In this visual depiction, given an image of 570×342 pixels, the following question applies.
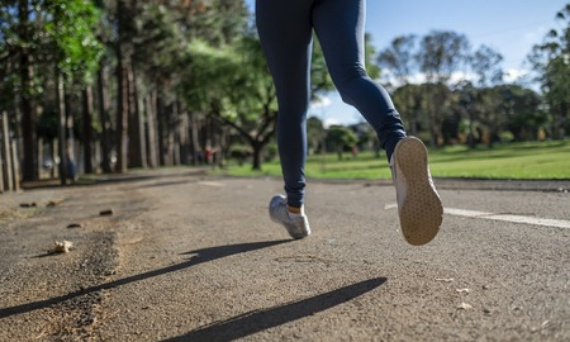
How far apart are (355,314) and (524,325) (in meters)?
0.46

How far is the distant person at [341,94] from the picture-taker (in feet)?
6.09

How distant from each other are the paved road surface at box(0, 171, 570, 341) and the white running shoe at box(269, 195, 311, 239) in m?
0.09

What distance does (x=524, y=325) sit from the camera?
1.28 m

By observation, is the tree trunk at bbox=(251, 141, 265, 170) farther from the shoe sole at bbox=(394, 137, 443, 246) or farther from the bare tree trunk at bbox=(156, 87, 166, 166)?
the shoe sole at bbox=(394, 137, 443, 246)

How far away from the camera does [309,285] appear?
1.87 meters

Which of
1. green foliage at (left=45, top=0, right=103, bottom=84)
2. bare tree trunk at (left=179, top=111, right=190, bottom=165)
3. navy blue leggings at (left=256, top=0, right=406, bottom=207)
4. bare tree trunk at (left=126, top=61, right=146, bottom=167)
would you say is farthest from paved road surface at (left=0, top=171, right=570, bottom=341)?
bare tree trunk at (left=179, top=111, right=190, bottom=165)

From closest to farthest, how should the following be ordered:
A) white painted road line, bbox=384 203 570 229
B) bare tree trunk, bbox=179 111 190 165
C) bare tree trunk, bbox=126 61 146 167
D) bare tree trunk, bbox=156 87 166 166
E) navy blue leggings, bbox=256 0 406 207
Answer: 1. navy blue leggings, bbox=256 0 406 207
2. white painted road line, bbox=384 203 570 229
3. bare tree trunk, bbox=126 61 146 167
4. bare tree trunk, bbox=156 87 166 166
5. bare tree trunk, bbox=179 111 190 165

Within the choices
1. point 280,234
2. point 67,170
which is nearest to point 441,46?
point 67,170

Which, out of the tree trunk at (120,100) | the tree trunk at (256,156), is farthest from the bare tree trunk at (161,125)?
the tree trunk at (256,156)

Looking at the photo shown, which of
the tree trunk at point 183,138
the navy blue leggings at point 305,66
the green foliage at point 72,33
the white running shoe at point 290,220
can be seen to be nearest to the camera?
the navy blue leggings at point 305,66

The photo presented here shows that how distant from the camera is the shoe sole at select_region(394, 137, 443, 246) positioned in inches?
72.4

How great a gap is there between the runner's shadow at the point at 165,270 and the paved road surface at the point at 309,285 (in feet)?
0.03

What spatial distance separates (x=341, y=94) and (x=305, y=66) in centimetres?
58

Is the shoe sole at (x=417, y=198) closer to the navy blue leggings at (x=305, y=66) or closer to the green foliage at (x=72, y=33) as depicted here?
the navy blue leggings at (x=305, y=66)
